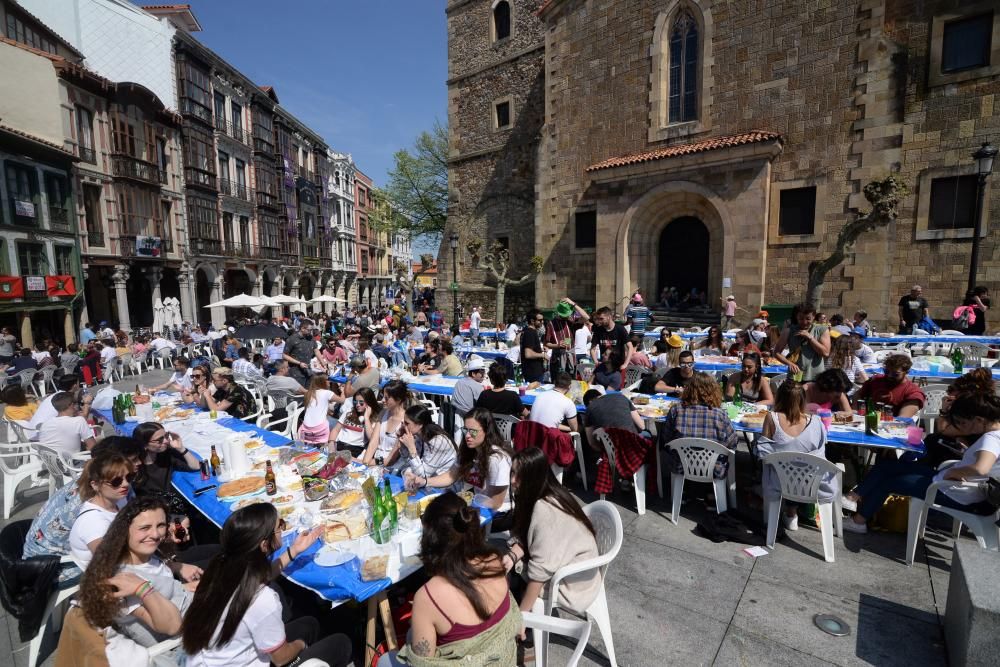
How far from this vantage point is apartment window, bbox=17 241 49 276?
54.5 feet

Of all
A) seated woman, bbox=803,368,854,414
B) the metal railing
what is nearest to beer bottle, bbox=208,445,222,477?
seated woman, bbox=803,368,854,414

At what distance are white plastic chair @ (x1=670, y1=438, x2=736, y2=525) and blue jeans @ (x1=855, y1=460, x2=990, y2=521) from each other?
1.08m

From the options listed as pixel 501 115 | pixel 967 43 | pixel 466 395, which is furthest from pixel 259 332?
pixel 967 43

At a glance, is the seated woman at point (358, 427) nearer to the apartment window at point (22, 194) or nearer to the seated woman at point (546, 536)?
the seated woman at point (546, 536)

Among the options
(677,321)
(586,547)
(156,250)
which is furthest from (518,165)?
(586,547)

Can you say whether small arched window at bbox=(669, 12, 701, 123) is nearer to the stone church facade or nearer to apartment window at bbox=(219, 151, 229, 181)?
the stone church facade

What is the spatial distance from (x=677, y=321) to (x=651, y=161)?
502 centimetres

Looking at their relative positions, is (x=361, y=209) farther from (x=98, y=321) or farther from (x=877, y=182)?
(x=877, y=182)

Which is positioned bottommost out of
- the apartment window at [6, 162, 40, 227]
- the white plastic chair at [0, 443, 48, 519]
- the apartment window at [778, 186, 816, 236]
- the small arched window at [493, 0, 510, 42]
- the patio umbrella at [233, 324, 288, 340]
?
the white plastic chair at [0, 443, 48, 519]

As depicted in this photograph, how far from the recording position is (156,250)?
2105cm

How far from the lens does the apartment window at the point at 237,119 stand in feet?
88.2

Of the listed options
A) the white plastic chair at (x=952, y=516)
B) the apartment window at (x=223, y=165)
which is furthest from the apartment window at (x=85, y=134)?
the white plastic chair at (x=952, y=516)

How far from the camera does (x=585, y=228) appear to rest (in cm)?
1752

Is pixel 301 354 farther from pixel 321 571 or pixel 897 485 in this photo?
pixel 897 485
